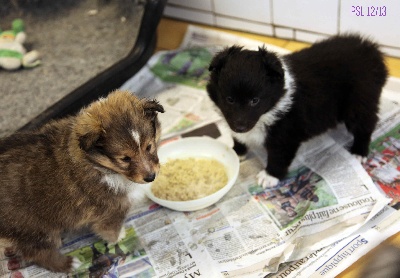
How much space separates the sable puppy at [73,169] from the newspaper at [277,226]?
18cm

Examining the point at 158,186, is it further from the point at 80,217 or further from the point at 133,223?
the point at 80,217

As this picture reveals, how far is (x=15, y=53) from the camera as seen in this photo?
7.78 ft

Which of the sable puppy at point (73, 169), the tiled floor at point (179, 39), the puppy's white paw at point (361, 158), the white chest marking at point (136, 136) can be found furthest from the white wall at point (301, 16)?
the white chest marking at point (136, 136)

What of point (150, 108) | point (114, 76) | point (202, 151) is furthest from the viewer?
point (114, 76)

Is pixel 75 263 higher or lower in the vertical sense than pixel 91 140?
lower

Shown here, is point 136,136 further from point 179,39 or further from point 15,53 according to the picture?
point 179,39

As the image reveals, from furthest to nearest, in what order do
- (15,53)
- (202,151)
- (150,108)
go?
(15,53)
(202,151)
(150,108)

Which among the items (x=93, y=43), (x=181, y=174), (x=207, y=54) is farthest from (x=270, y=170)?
(x=93, y=43)

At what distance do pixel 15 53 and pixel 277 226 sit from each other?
61.8 inches

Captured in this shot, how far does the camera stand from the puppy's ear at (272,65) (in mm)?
1644

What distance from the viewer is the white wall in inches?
86.4

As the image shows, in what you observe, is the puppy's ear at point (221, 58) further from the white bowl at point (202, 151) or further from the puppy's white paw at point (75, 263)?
the puppy's white paw at point (75, 263)

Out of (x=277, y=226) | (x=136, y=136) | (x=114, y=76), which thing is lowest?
(x=277, y=226)

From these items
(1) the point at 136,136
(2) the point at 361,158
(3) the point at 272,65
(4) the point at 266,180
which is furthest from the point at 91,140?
(2) the point at 361,158
